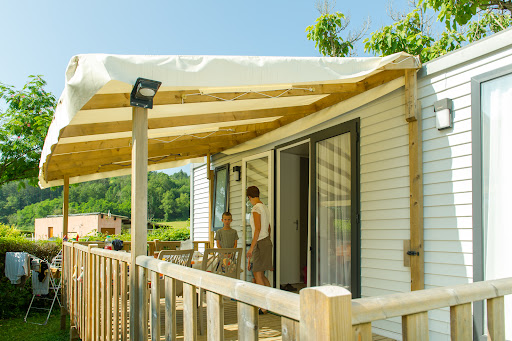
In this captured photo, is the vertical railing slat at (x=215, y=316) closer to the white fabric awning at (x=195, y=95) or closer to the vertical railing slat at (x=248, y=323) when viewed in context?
the vertical railing slat at (x=248, y=323)

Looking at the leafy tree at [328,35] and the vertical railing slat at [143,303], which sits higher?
the leafy tree at [328,35]

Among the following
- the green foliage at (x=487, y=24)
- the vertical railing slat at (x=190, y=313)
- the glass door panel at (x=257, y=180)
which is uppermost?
the green foliage at (x=487, y=24)

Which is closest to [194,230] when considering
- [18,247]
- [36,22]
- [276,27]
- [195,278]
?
[18,247]

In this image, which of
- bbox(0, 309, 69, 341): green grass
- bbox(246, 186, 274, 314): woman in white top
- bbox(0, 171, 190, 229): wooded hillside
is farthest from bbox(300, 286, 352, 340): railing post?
bbox(0, 171, 190, 229): wooded hillside

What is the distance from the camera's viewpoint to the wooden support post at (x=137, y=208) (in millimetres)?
2840

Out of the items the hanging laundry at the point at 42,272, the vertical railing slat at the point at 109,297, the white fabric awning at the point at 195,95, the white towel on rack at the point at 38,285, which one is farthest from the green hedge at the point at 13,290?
the vertical railing slat at the point at 109,297

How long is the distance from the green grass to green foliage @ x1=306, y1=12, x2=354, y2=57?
35.5 feet

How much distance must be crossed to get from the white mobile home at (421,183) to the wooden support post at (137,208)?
2275mm

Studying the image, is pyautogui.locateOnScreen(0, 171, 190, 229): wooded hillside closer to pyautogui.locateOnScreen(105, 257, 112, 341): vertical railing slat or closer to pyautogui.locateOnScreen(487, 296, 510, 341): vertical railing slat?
pyautogui.locateOnScreen(105, 257, 112, 341): vertical railing slat

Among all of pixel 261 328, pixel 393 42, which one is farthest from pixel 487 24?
pixel 261 328

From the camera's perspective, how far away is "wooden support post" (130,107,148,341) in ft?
9.32

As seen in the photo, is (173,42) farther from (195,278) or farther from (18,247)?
(195,278)

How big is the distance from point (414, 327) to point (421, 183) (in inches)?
106

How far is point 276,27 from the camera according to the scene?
46.0 metres
